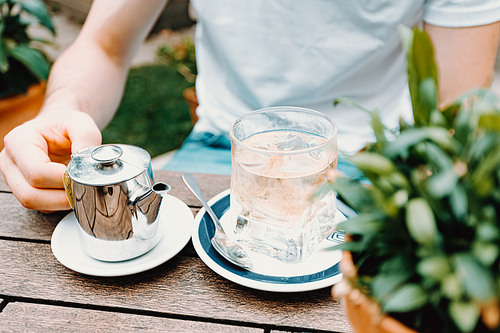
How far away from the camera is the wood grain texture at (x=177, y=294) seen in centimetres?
54

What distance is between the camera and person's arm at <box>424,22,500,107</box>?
1031 millimetres

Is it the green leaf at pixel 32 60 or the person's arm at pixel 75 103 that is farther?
the green leaf at pixel 32 60

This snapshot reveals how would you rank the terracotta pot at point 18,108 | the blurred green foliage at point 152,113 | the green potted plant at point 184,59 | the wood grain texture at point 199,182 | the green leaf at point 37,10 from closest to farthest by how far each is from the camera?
the wood grain texture at point 199,182, the terracotta pot at point 18,108, the green leaf at point 37,10, the green potted plant at point 184,59, the blurred green foliage at point 152,113

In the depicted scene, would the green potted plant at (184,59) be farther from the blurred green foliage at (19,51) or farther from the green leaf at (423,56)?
the green leaf at (423,56)

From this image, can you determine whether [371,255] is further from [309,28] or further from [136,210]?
[309,28]

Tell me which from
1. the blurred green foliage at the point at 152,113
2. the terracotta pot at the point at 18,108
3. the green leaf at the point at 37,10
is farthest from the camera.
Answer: the blurred green foliage at the point at 152,113

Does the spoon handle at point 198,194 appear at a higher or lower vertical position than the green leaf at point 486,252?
lower

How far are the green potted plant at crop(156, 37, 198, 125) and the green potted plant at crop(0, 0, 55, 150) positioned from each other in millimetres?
838

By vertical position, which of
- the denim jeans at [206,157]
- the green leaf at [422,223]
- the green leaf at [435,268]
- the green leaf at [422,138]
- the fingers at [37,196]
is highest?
the green leaf at [422,138]

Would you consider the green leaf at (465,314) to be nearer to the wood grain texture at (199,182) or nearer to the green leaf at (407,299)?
the green leaf at (407,299)

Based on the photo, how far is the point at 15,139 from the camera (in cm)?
76

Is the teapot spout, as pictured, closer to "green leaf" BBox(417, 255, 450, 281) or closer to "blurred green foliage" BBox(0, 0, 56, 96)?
"green leaf" BBox(417, 255, 450, 281)

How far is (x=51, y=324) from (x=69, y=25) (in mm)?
4745

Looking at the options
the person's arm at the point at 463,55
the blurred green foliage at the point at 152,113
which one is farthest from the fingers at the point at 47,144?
the blurred green foliage at the point at 152,113
